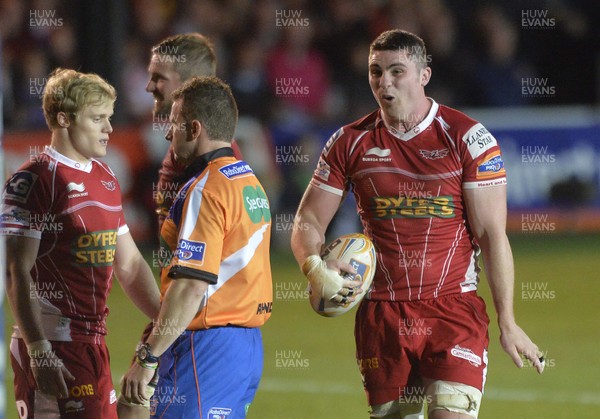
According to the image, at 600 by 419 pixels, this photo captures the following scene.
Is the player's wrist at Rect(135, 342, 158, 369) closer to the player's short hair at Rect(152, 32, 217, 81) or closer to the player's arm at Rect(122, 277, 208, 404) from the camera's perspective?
the player's arm at Rect(122, 277, 208, 404)

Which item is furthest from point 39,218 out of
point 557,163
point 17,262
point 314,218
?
point 557,163

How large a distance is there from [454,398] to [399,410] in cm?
38

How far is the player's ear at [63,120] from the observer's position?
5.98 metres

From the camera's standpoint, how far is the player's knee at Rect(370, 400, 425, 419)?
6180 mm

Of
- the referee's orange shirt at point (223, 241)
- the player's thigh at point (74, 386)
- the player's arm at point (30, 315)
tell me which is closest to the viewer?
the referee's orange shirt at point (223, 241)

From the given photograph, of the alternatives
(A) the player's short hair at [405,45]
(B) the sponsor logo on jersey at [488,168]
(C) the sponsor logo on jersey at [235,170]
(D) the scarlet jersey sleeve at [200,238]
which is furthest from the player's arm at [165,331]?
(A) the player's short hair at [405,45]

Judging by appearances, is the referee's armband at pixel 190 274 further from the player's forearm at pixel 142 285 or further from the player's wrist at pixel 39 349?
the player's forearm at pixel 142 285

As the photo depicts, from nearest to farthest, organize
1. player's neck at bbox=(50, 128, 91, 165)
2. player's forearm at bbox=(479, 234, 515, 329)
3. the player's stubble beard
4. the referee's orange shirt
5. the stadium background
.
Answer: the referee's orange shirt < player's neck at bbox=(50, 128, 91, 165) < player's forearm at bbox=(479, 234, 515, 329) < the player's stubble beard < the stadium background

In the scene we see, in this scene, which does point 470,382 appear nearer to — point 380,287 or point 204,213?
point 380,287

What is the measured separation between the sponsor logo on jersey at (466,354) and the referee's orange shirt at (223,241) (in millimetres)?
1141

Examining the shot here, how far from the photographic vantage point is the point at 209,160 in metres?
5.51

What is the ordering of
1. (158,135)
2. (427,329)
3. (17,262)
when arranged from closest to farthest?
(17,262) → (427,329) → (158,135)

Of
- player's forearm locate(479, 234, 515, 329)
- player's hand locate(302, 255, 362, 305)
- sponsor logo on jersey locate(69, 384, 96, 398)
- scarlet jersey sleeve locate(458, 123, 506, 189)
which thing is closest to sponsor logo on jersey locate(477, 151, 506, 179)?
scarlet jersey sleeve locate(458, 123, 506, 189)

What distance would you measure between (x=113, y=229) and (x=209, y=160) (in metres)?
0.89
